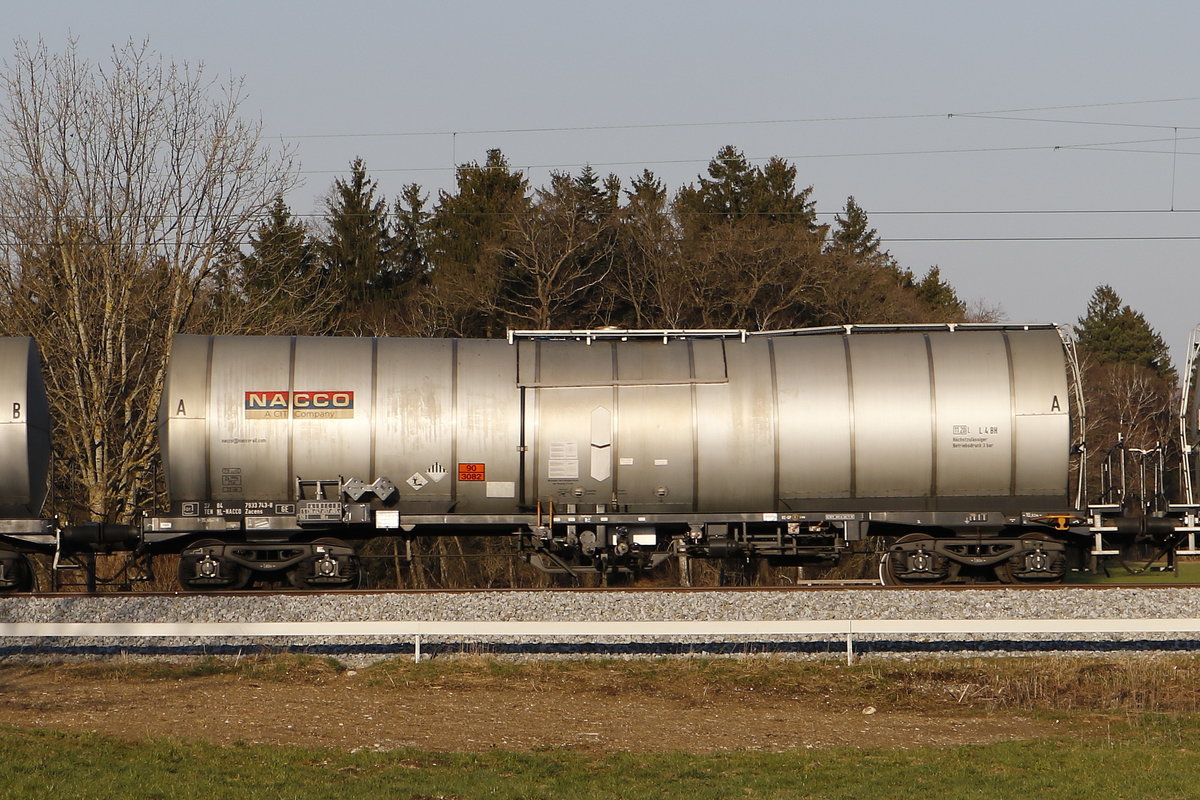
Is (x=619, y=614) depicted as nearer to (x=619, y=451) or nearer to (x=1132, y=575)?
A: (x=619, y=451)

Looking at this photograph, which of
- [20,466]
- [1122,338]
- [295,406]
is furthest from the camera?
[1122,338]

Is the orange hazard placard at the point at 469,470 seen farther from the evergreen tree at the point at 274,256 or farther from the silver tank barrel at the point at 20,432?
the evergreen tree at the point at 274,256

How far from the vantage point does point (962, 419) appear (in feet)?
60.3

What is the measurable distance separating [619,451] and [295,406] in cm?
502

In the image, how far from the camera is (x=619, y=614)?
15719 millimetres

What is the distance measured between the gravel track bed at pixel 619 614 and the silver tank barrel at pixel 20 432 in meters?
2.43

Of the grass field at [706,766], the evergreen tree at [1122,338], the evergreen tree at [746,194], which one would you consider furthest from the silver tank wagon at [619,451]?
the evergreen tree at [1122,338]

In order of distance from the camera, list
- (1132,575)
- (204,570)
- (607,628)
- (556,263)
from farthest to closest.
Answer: (556,263), (1132,575), (204,570), (607,628)

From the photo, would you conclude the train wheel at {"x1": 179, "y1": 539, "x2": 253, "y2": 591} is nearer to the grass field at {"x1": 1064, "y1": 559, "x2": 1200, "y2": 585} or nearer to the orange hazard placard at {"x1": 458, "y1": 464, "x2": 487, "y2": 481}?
the orange hazard placard at {"x1": 458, "y1": 464, "x2": 487, "y2": 481}

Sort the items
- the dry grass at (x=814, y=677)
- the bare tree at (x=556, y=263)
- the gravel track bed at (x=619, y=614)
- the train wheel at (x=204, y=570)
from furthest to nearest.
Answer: the bare tree at (x=556, y=263) < the train wheel at (x=204, y=570) < the gravel track bed at (x=619, y=614) < the dry grass at (x=814, y=677)

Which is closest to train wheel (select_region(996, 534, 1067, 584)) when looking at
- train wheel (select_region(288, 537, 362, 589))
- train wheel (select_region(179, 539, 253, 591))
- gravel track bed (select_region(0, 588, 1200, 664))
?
gravel track bed (select_region(0, 588, 1200, 664))

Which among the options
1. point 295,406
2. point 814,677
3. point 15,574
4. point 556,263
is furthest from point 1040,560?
point 556,263

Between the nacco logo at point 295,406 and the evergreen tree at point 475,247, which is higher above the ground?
the evergreen tree at point 475,247

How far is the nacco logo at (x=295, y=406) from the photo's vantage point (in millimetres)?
18453
